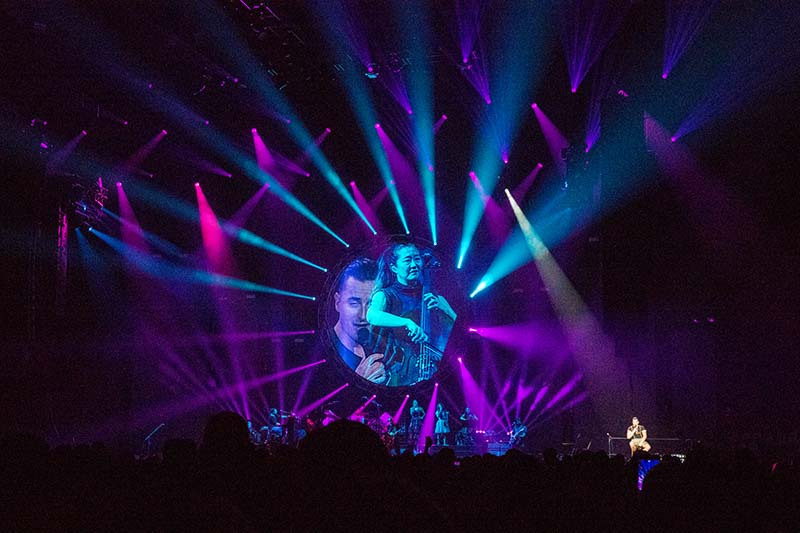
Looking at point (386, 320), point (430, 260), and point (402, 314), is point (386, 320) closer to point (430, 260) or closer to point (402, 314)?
point (402, 314)

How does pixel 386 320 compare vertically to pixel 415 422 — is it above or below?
above

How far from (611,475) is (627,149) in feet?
23.2

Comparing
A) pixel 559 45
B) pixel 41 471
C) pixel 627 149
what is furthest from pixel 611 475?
pixel 559 45

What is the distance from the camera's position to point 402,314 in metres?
15.8

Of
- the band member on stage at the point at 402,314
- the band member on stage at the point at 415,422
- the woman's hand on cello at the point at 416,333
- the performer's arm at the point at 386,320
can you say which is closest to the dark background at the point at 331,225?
the band member on stage at the point at 415,422

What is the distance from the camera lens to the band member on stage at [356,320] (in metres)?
15.8

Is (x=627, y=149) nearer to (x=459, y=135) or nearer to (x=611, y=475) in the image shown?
(x=459, y=135)

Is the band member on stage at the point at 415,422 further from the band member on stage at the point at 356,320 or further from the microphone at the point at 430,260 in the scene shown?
the microphone at the point at 430,260

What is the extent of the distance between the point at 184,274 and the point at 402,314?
5.20 metres

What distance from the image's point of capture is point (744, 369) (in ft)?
33.1

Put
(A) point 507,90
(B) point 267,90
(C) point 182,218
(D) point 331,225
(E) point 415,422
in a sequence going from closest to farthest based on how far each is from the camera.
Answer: (A) point 507,90 < (B) point 267,90 < (E) point 415,422 < (C) point 182,218 < (D) point 331,225

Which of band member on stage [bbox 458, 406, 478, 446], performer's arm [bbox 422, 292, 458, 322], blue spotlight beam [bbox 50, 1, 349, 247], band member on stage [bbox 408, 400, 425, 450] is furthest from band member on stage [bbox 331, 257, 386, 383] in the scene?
band member on stage [bbox 458, 406, 478, 446]

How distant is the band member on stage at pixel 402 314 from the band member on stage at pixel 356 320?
19cm

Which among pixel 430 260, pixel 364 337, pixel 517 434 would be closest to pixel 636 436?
pixel 517 434
